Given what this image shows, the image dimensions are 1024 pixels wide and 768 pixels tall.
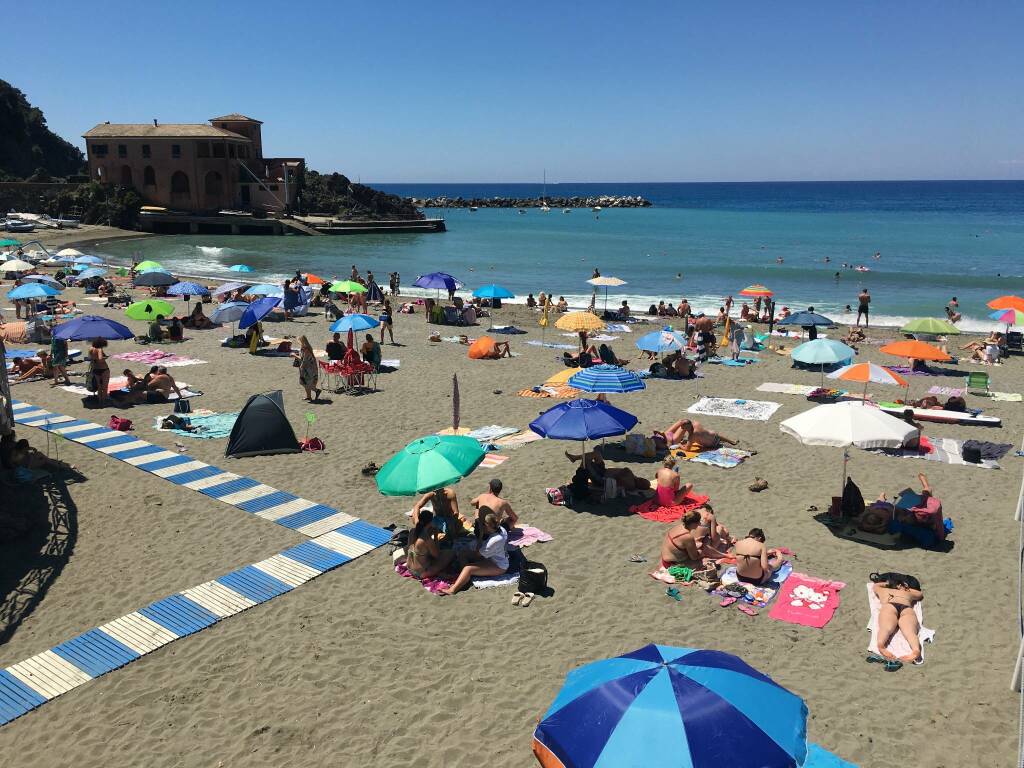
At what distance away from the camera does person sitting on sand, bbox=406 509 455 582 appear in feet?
26.2

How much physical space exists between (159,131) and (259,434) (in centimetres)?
7063

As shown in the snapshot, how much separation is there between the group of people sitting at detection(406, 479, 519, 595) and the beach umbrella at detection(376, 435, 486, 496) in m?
0.25

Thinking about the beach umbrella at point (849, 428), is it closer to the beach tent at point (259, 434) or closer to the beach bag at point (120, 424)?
the beach tent at point (259, 434)

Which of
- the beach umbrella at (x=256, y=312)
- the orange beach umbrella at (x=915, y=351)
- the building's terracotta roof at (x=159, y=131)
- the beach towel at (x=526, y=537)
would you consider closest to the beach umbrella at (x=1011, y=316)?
the orange beach umbrella at (x=915, y=351)

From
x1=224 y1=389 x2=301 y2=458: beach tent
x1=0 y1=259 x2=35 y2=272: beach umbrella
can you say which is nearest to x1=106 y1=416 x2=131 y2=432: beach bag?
x1=224 y1=389 x2=301 y2=458: beach tent

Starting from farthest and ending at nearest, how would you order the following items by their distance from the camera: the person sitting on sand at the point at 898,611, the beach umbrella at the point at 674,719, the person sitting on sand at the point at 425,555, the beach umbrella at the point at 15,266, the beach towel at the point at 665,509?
the beach umbrella at the point at 15,266, the beach towel at the point at 665,509, the person sitting on sand at the point at 425,555, the person sitting on sand at the point at 898,611, the beach umbrella at the point at 674,719

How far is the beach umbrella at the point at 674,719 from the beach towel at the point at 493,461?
687 cm

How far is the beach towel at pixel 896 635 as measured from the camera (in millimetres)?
6633

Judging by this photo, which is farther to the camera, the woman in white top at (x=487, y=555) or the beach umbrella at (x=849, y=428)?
the beach umbrella at (x=849, y=428)

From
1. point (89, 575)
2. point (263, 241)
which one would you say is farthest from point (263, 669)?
point (263, 241)

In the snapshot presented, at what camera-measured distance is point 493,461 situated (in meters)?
11.5

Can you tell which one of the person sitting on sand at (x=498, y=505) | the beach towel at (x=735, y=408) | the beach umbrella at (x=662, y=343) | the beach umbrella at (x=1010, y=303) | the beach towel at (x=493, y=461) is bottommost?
the beach towel at (x=493, y=461)

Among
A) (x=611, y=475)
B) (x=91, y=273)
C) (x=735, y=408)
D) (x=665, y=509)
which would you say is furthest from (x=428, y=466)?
(x=91, y=273)

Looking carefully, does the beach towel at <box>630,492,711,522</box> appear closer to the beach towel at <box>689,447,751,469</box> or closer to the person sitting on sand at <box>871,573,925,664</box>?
the beach towel at <box>689,447,751,469</box>
